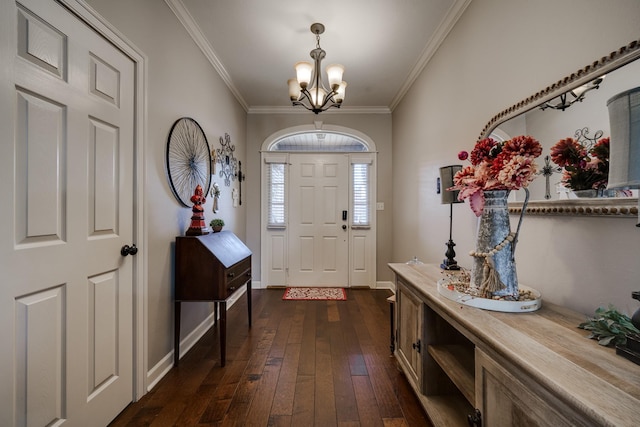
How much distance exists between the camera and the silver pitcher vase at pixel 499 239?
115 centimetres

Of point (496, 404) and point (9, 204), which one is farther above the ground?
point (9, 204)

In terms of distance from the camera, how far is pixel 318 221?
4.21m

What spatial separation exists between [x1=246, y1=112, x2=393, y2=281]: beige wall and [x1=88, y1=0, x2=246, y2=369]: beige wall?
166 centimetres

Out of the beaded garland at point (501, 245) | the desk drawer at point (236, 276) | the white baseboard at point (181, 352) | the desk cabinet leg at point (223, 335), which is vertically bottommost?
the white baseboard at point (181, 352)

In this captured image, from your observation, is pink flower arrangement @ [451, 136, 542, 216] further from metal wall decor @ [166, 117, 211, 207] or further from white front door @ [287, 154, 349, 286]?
white front door @ [287, 154, 349, 286]

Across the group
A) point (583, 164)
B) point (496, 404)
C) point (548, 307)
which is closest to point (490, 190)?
point (583, 164)

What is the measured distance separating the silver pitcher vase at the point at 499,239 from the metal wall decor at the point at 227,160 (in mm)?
2642

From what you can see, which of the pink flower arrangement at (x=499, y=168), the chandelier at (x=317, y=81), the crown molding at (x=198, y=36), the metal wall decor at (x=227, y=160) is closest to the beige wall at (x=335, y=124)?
the metal wall decor at (x=227, y=160)

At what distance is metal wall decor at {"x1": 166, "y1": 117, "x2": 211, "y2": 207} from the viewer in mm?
2066

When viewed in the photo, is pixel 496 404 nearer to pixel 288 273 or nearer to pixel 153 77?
pixel 153 77

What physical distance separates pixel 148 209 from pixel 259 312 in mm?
1855

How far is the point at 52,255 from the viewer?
117cm

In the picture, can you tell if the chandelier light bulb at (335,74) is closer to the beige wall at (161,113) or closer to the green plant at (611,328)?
the beige wall at (161,113)

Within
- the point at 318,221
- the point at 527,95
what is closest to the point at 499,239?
the point at 527,95
